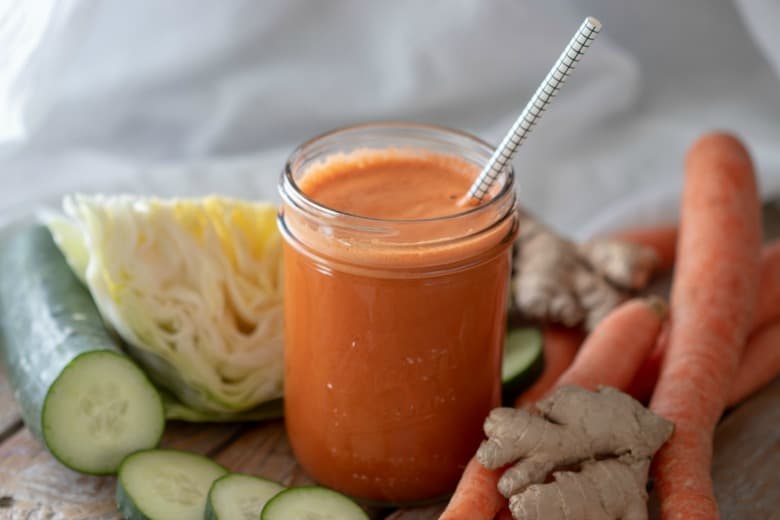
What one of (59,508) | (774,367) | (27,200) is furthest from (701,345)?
(27,200)

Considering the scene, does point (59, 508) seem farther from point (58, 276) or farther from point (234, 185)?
point (234, 185)

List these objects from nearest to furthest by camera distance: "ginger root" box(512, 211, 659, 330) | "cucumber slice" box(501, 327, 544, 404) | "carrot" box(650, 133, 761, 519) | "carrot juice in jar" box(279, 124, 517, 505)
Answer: "carrot juice in jar" box(279, 124, 517, 505), "carrot" box(650, 133, 761, 519), "cucumber slice" box(501, 327, 544, 404), "ginger root" box(512, 211, 659, 330)

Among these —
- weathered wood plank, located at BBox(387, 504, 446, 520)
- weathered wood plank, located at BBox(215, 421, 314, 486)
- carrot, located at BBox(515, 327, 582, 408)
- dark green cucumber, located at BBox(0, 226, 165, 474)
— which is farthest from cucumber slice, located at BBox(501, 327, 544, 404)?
dark green cucumber, located at BBox(0, 226, 165, 474)

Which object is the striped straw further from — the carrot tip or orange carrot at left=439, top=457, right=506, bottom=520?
the carrot tip

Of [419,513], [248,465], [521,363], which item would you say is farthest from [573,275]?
[248,465]

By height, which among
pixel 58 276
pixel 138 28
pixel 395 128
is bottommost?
pixel 58 276

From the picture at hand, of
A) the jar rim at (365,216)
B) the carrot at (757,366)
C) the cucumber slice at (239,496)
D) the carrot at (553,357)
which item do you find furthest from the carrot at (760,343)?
the cucumber slice at (239,496)
